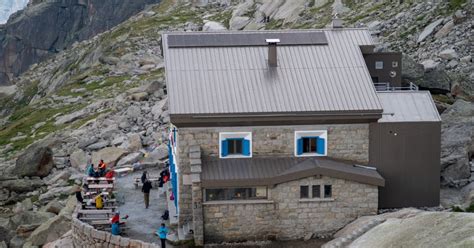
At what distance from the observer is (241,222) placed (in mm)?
28156

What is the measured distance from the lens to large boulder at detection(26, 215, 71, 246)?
1407 inches

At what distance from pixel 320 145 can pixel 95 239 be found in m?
10.7

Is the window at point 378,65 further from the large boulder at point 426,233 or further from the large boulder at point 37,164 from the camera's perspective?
the large boulder at point 37,164

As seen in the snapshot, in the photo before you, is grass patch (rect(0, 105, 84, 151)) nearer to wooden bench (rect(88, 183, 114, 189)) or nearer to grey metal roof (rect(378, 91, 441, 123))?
wooden bench (rect(88, 183, 114, 189))

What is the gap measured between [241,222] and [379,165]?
690 centimetres

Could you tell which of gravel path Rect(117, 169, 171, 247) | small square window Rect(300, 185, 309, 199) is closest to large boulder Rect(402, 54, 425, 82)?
small square window Rect(300, 185, 309, 199)

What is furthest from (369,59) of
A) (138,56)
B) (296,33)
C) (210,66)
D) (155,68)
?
(138,56)

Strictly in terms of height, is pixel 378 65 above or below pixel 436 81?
above

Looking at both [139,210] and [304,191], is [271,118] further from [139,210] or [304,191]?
[139,210]

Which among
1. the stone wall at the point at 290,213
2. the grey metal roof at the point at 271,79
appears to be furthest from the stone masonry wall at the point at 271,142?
the stone wall at the point at 290,213

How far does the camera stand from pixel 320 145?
2958 centimetres

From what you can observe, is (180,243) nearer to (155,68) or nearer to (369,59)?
(369,59)

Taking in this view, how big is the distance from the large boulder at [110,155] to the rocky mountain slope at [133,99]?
0.09 metres

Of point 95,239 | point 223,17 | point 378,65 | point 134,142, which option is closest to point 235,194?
point 95,239
